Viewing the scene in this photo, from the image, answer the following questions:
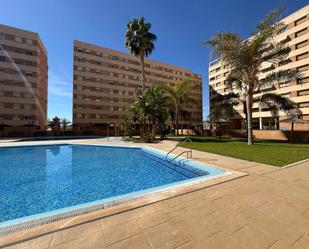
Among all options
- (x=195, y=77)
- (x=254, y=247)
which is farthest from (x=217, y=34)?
(x=195, y=77)

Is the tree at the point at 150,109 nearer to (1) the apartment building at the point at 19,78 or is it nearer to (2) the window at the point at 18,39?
(1) the apartment building at the point at 19,78

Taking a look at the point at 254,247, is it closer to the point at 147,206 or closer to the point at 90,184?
the point at 147,206

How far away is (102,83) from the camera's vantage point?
49312 mm

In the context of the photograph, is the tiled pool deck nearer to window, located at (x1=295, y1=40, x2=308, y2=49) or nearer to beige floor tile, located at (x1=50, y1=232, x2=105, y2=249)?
beige floor tile, located at (x1=50, y1=232, x2=105, y2=249)

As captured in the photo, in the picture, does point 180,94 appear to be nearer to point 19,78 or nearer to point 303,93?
point 303,93

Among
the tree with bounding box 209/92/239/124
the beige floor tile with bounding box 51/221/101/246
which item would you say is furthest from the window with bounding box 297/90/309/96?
the beige floor tile with bounding box 51/221/101/246

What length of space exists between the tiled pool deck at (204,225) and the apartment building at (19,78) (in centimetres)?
4565

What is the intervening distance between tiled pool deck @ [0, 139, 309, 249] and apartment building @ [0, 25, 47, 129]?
45.7m

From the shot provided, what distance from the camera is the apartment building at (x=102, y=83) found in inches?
1815

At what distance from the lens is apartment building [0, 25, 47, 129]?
38719 millimetres

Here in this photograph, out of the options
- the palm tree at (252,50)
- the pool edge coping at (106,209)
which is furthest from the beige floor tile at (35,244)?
the palm tree at (252,50)

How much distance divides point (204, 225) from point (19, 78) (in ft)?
167

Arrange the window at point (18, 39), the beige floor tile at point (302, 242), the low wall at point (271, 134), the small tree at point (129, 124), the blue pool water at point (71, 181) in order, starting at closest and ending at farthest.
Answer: the beige floor tile at point (302, 242), the blue pool water at point (71, 181), the low wall at point (271, 134), the small tree at point (129, 124), the window at point (18, 39)

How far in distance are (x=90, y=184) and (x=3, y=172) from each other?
5370 mm
